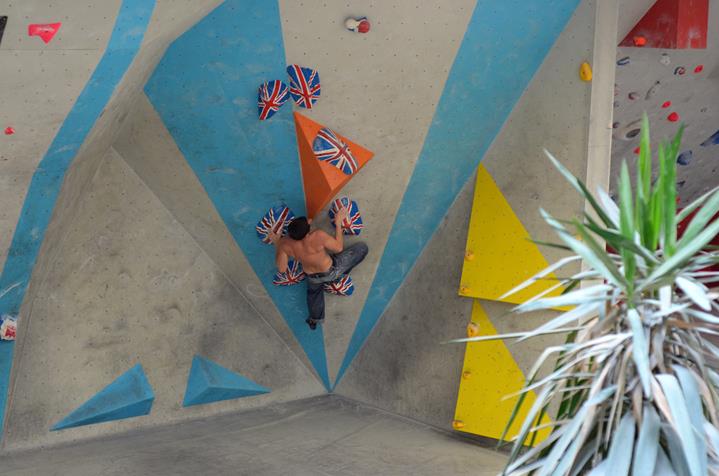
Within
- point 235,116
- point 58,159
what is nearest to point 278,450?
point 235,116

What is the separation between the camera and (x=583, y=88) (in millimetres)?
4664

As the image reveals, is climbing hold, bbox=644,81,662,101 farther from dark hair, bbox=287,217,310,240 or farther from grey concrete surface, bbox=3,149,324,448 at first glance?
grey concrete surface, bbox=3,149,324,448

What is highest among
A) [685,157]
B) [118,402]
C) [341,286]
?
Result: [685,157]

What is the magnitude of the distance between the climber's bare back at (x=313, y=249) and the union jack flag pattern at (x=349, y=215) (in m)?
0.16

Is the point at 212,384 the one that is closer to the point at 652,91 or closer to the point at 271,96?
the point at 271,96

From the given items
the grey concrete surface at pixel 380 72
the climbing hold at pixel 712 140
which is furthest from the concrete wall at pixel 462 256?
the climbing hold at pixel 712 140

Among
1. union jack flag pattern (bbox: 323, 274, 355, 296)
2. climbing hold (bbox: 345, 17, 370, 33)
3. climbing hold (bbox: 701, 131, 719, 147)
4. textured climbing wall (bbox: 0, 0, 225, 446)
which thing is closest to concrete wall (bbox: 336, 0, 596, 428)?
union jack flag pattern (bbox: 323, 274, 355, 296)

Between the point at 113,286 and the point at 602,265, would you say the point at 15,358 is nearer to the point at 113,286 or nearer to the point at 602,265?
the point at 113,286

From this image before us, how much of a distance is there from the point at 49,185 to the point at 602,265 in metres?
2.62

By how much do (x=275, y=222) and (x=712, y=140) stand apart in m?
3.76

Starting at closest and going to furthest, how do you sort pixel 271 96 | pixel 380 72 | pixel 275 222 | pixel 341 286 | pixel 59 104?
pixel 59 104 < pixel 271 96 < pixel 380 72 < pixel 275 222 < pixel 341 286

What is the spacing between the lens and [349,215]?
5023 mm

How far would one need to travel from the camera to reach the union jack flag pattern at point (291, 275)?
514cm

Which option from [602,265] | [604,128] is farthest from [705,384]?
[604,128]
